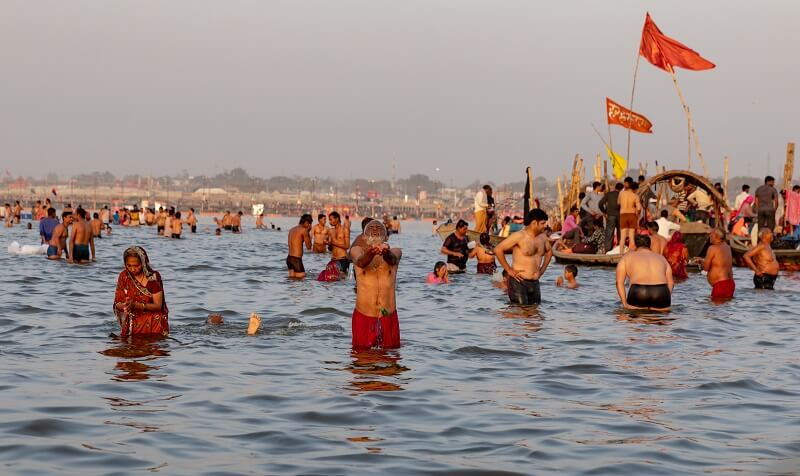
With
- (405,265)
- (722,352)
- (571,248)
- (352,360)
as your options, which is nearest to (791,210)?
(571,248)

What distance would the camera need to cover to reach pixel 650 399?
30.0 feet

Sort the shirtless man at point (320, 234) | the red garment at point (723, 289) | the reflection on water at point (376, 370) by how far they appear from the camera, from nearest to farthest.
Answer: the reflection on water at point (376, 370), the red garment at point (723, 289), the shirtless man at point (320, 234)

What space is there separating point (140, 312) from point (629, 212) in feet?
54.3

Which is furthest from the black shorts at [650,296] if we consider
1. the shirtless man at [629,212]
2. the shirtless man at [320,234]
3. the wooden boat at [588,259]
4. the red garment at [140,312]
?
the shirtless man at [320,234]

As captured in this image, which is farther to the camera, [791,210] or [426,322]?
[791,210]

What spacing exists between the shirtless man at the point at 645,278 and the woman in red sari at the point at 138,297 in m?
6.73

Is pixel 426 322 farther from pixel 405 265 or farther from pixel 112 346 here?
pixel 405 265

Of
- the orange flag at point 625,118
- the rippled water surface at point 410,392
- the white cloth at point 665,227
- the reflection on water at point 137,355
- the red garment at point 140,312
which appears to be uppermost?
the orange flag at point 625,118

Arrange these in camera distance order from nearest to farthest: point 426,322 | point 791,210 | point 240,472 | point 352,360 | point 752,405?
point 240,472, point 752,405, point 352,360, point 426,322, point 791,210

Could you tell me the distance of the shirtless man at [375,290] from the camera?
34.8 feet

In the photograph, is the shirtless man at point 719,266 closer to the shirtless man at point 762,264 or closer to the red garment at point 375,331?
the shirtless man at point 762,264

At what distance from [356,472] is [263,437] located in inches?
44.4

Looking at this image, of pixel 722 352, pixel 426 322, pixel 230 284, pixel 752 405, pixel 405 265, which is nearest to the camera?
pixel 752 405

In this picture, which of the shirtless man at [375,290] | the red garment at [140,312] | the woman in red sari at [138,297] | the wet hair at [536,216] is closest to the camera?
the shirtless man at [375,290]
